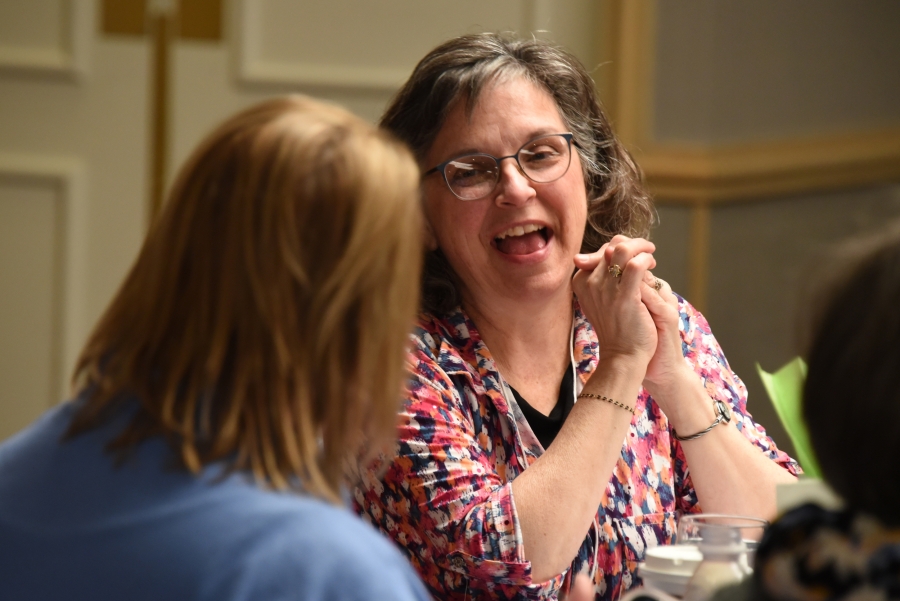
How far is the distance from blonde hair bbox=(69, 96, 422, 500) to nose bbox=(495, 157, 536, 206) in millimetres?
863

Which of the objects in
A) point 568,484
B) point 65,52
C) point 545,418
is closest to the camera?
point 568,484

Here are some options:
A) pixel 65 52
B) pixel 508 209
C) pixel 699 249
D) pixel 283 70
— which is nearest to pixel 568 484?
pixel 508 209

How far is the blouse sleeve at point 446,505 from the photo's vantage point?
139 centimetres

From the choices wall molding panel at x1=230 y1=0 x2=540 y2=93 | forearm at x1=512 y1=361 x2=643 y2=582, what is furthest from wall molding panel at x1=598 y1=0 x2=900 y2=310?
forearm at x1=512 y1=361 x2=643 y2=582

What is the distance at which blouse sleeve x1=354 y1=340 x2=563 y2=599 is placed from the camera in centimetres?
139

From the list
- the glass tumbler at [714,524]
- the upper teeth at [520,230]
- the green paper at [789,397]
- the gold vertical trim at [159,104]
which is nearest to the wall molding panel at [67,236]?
the gold vertical trim at [159,104]

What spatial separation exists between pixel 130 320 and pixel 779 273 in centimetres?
260

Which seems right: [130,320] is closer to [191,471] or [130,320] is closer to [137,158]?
[191,471]

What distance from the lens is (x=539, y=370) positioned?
1726mm

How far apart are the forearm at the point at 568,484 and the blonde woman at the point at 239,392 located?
619 mm

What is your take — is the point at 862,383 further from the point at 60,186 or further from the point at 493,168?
the point at 60,186

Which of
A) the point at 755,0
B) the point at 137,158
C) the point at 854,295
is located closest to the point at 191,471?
the point at 854,295

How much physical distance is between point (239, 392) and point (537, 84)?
1106 millimetres

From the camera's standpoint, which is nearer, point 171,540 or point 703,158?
point 171,540
